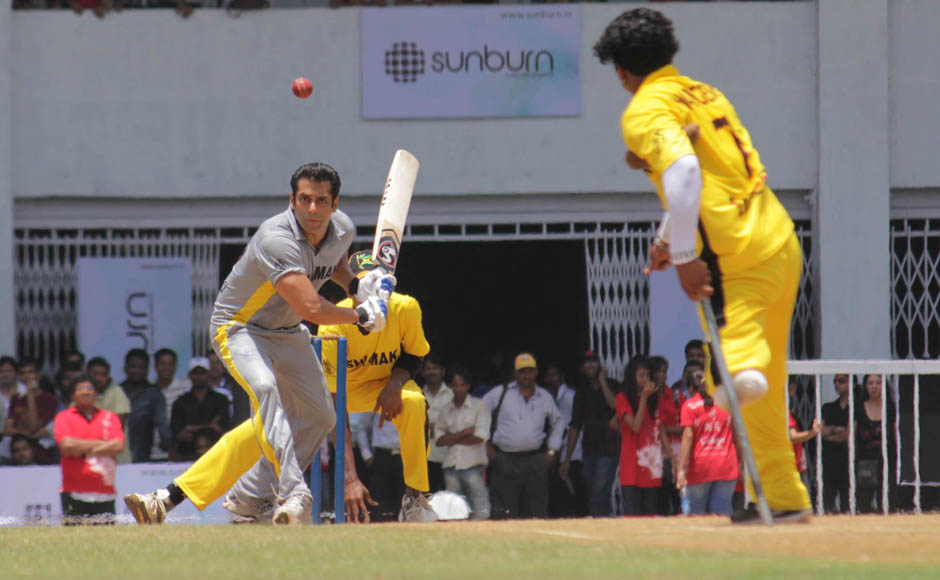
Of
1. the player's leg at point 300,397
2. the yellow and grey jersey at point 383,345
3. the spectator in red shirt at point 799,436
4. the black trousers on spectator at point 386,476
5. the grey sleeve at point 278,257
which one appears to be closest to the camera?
the grey sleeve at point 278,257

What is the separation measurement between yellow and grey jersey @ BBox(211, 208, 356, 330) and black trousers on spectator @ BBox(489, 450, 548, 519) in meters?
5.99

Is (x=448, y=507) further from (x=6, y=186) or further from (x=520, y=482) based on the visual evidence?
(x=6, y=186)

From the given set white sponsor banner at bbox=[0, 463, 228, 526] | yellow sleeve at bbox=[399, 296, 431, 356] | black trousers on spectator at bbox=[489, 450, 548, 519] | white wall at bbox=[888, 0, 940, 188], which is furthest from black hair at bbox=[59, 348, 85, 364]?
white wall at bbox=[888, 0, 940, 188]

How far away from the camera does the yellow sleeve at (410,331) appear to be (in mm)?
8680

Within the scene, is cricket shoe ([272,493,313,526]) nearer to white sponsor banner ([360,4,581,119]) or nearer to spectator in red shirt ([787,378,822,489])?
spectator in red shirt ([787,378,822,489])

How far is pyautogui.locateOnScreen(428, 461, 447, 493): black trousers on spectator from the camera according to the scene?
13.5 m

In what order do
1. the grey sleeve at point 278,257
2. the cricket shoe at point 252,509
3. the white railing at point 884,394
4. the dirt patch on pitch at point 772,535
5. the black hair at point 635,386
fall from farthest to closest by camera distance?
the black hair at point 635,386
the white railing at point 884,394
the cricket shoe at point 252,509
the grey sleeve at point 278,257
the dirt patch on pitch at point 772,535

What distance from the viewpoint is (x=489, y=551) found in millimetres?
5477

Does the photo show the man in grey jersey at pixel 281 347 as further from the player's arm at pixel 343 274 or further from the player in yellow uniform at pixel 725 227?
the player in yellow uniform at pixel 725 227

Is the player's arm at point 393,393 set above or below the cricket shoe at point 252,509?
above

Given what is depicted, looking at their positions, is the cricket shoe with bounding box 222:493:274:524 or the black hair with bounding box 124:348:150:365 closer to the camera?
the cricket shoe with bounding box 222:493:274:524

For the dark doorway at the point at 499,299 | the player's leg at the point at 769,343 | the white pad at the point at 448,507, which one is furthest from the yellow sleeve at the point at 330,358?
the dark doorway at the point at 499,299

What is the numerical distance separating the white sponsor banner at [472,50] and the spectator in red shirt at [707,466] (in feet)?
13.9

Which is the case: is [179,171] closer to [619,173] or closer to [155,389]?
[155,389]
